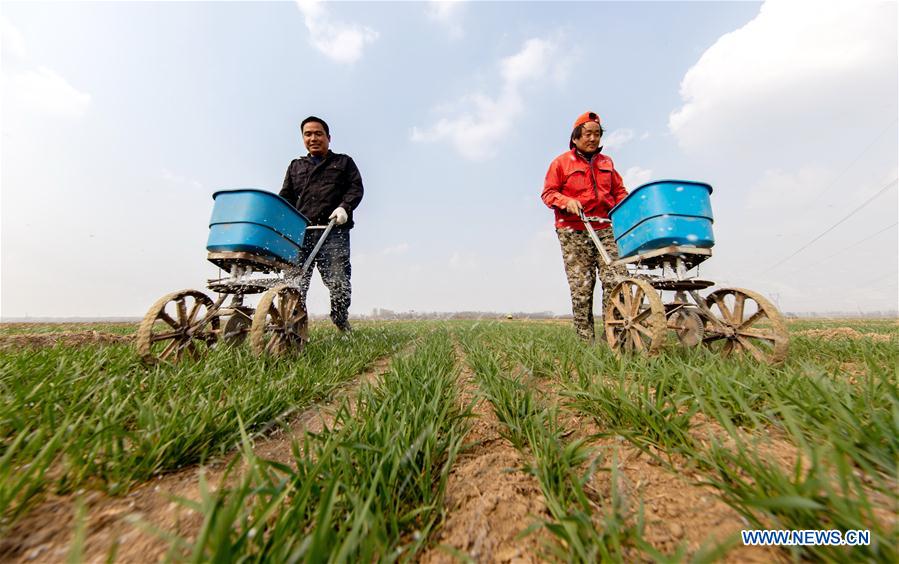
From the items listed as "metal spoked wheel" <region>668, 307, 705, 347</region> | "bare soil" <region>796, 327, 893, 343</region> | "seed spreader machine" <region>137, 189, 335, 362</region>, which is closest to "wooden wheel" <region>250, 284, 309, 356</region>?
"seed spreader machine" <region>137, 189, 335, 362</region>

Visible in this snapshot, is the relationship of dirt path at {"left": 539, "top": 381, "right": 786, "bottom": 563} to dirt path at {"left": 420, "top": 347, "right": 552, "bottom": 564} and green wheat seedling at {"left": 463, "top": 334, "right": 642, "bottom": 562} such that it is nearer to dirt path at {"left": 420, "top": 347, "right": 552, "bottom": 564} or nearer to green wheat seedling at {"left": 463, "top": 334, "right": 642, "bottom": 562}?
green wheat seedling at {"left": 463, "top": 334, "right": 642, "bottom": 562}

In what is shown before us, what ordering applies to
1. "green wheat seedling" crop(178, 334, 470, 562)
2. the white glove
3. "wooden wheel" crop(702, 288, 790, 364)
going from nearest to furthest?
1. "green wheat seedling" crop(178, 334, 470, 562)
2. "wooden wheel" crop(702, 288, 790, 364)
3. the white glove

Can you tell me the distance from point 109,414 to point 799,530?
2.54 metres

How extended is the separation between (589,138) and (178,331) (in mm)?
5087

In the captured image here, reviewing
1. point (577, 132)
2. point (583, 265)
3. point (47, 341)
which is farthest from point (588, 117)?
point (47, 341)

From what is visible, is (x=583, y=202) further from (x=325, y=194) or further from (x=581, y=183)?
(x=325, y=194)

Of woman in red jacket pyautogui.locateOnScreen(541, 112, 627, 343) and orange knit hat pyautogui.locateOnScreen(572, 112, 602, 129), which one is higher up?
orange knit hat pyautogui.locateOnScreen(572, 112, 602, 129)

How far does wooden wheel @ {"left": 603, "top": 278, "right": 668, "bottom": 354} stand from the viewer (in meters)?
2.61

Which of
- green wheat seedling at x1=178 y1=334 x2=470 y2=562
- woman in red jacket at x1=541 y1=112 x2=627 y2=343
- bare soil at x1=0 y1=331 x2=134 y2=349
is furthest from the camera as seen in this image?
woman in red jacket at x1=541 y1=112 x2=627 y2=343

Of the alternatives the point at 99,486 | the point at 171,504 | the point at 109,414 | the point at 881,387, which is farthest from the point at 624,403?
the point at 109,414

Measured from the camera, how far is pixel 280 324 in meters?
3.03

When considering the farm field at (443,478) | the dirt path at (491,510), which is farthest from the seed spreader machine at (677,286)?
the dirt path at (491,510)

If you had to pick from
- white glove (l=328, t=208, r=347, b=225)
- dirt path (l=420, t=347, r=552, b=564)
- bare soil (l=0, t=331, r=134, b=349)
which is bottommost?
dirt path (l=420, t=347, r=552, b=564)

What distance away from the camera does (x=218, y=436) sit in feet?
4.77
